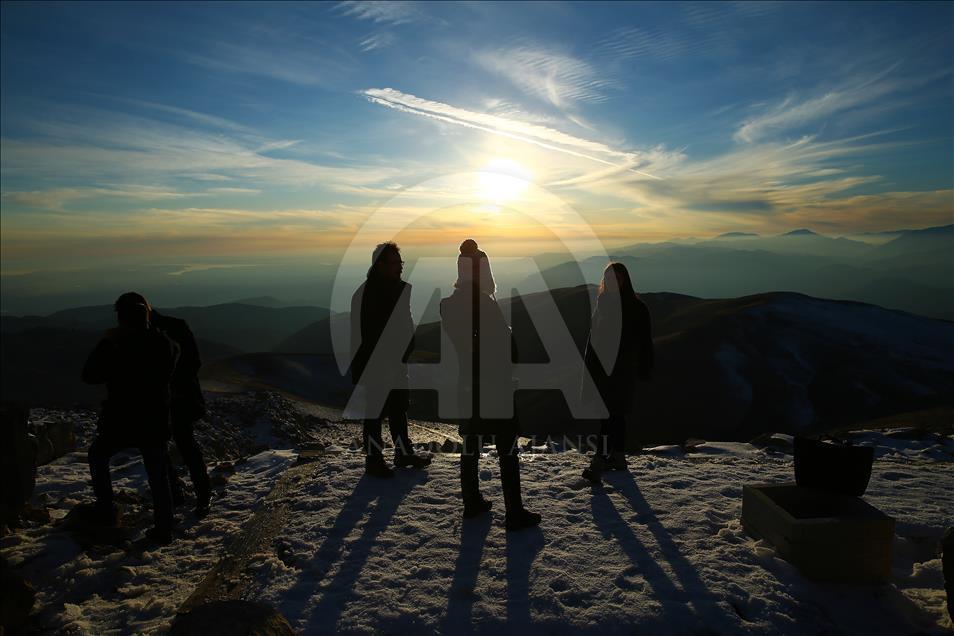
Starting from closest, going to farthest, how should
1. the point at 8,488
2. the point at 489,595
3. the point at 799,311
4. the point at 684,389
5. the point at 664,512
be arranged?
the point at 489,595, the point at 8,488, the point at 664,512, the point at 684,389, the point at 799,311

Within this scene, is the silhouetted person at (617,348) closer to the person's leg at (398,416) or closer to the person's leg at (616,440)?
the person's leg at (616,440)

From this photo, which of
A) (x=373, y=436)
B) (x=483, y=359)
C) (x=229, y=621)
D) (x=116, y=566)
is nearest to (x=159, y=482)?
(x=116, y=566)

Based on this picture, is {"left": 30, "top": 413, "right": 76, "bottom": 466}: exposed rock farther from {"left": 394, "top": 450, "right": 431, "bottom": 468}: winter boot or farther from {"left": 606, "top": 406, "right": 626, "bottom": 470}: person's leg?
{"left": 606, "top": 406, "right": 626, "bottom": 470}: person's leg

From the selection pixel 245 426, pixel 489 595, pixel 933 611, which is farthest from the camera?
pixel 245 426

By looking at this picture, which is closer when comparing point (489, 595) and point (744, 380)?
point (489, 595)

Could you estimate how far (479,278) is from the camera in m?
5.79

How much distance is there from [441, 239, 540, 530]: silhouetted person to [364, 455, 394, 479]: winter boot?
7.83 feet

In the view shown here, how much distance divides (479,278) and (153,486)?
171 inches

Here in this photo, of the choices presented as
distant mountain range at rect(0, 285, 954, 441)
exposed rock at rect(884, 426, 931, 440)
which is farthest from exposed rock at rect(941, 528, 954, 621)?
distant mountain range at rect(0, 285, 954, 441)

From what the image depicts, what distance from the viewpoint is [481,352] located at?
565 centimetres

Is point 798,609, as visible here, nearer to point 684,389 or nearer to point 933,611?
point 933,611

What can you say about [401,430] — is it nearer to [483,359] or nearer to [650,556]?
[483,359]

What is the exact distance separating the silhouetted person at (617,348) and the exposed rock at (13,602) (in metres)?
6.18

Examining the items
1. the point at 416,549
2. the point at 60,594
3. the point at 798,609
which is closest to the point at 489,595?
the point at 416,549
